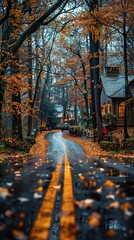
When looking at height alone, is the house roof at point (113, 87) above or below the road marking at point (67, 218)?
above

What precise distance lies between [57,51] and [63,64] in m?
3.11

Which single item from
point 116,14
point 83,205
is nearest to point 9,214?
point 83,205

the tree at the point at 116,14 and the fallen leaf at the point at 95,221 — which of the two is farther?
the tree at the point at 116,14

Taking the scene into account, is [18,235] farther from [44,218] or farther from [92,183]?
[92,183]

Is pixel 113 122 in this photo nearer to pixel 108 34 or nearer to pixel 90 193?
pixel 108 34

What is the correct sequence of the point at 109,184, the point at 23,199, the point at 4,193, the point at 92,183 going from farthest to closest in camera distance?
the point at 92,183, the point at 109,184, the point at 4,193, the point at 23,199

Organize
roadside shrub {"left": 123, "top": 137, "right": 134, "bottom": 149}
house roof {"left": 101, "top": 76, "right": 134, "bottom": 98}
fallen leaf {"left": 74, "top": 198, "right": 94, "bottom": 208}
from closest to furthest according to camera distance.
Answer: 1. fallen leaf {"left": 74, "top": 198, "right": 94, "bottom": 208}
2. roadside shrub {"left": 123, "top": 137, "right": 134, "bottom": 149}
3. house roof {"left": 101, "top": 76, "right": 134, "bottom": 98}

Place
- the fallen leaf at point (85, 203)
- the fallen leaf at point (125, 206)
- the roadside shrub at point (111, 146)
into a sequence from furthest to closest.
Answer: the roadside shrub at point (111, 146), the fallen leaf at point (85, 203), the fallen leaf at point (125, 206)

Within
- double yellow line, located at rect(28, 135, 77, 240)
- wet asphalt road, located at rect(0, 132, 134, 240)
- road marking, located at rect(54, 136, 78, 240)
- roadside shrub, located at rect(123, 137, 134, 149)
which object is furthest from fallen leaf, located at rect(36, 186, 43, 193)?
roadside shrub, located at rect(123, 137, 134, 149)

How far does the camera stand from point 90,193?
487 cm

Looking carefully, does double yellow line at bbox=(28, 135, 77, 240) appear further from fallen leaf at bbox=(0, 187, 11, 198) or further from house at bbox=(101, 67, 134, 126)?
house at bbox=(101, 67, 134, 126)

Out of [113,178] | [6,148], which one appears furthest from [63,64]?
[113,178]

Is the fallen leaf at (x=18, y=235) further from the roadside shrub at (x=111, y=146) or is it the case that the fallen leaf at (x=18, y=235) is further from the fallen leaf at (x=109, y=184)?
the roadside shrub at (x=111, y=146)

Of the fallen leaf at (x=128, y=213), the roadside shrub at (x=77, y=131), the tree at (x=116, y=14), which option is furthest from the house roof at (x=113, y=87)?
the fallen leaf at (x=128, y=213)
